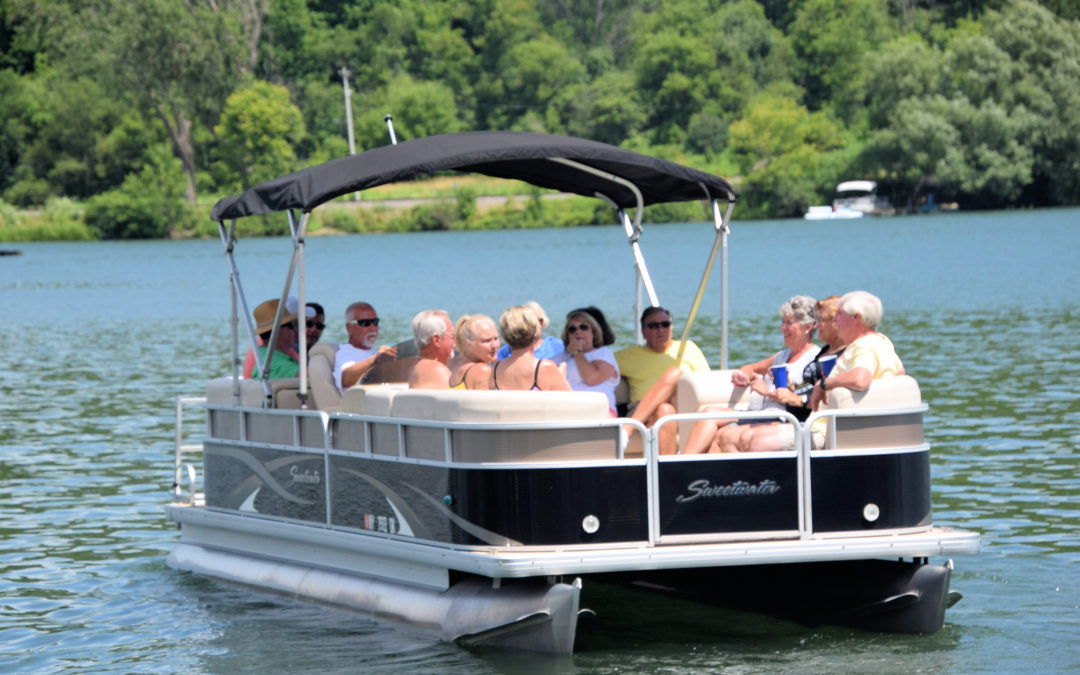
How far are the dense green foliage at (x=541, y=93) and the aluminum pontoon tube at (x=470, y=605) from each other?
6735 cm

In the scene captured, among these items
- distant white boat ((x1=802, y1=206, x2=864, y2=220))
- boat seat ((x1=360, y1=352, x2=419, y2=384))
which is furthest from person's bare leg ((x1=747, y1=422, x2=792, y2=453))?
distant white boat ((x1=802, y1=206, x2=864, y2=220))

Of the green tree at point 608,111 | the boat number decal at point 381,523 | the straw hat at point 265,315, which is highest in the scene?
the green tree at point 608,111

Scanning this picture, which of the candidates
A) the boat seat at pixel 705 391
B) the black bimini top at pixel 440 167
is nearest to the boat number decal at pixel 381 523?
the boat seat at pixel 705 391

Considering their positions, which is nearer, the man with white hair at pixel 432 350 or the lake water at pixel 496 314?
the lake water at pixel 496 314

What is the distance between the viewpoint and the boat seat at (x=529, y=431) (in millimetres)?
7340

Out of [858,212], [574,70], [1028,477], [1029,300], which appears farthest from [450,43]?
[1028,477]

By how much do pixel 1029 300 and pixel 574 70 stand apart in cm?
7647

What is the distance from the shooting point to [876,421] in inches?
298

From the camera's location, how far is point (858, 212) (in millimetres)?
84625

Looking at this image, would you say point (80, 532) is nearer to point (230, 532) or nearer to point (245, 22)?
point (230, 532)

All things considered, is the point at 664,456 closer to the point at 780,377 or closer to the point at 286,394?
the point at 780,377

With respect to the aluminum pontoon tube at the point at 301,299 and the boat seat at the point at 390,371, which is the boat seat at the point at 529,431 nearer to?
the aluminum pontoon tube at the point at 301,299

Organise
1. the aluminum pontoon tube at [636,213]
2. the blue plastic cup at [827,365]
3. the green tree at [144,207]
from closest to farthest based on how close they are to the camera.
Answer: the blue plastic cup at [827,365]
the aluminum pontoon tube at [636,213]
the green tree at [144,207]

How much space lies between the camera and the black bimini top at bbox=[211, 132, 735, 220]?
26.6 feet
